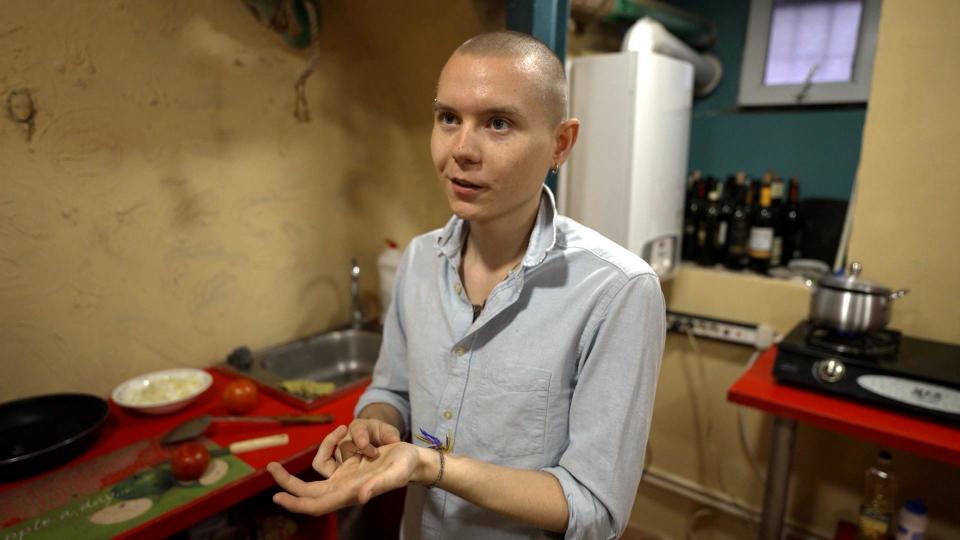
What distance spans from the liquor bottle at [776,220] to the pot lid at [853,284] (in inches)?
23.7

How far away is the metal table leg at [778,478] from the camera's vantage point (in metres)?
1.56

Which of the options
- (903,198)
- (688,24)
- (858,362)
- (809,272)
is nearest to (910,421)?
(858,362)

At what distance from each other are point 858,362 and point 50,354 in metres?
2.11

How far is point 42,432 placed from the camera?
1.36 m

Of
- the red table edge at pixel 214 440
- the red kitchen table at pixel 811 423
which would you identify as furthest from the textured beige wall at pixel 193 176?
the red kitchen table at pixel 811 423

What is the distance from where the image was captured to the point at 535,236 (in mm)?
944

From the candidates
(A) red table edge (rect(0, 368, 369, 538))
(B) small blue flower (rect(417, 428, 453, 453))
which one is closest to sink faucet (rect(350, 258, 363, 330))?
(A) red table edge (rect(0, 368, 369, 538))

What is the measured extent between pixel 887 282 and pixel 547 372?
57.9 inches

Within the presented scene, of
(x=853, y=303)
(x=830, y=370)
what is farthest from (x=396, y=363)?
(x=853, y=303)

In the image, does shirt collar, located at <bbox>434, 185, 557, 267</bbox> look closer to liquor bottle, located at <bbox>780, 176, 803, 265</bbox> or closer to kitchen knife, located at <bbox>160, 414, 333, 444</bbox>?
kitchen knife, located at <bbox>160, 414, 333, 444</bbox>

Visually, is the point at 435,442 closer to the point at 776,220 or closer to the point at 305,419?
the point at 305,419

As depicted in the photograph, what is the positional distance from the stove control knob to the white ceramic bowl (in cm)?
168

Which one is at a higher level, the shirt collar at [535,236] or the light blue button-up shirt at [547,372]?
the shirt collar at [535,236]

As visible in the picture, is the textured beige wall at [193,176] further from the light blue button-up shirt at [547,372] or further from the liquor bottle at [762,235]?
the liquor bottle at [762,235]
